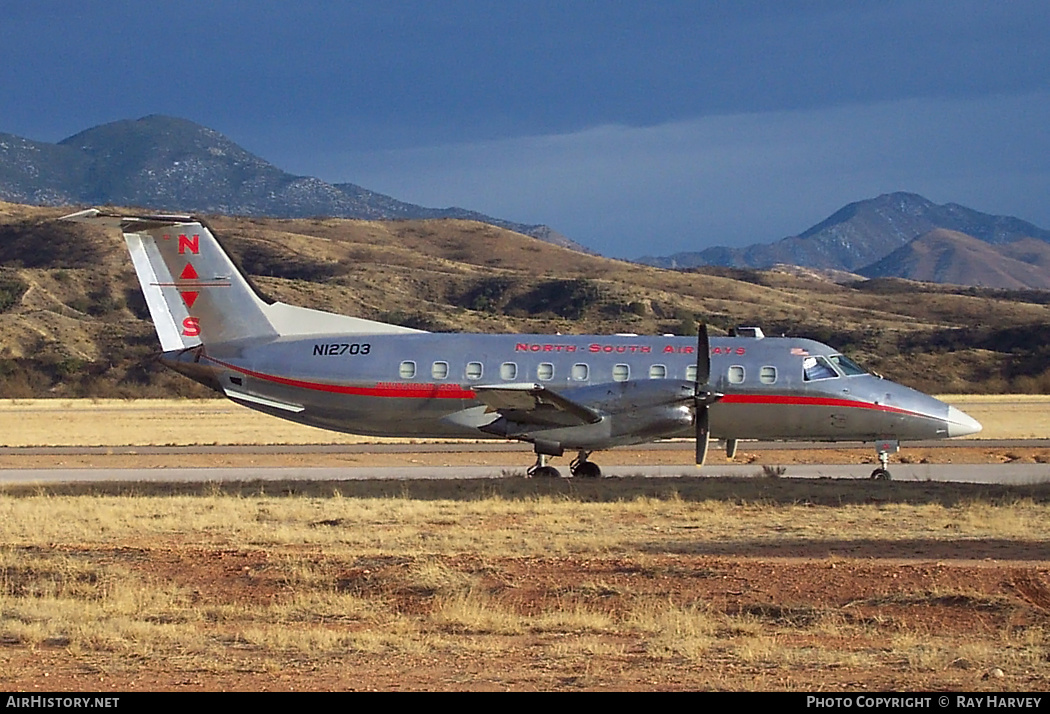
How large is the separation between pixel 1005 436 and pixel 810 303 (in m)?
105

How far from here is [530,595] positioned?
15.1 metres

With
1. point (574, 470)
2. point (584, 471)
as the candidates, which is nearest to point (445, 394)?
point (574, 470)

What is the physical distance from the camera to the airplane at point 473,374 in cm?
2922

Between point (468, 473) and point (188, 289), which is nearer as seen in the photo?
point (188, 289)

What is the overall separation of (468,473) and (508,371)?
398 centimetres

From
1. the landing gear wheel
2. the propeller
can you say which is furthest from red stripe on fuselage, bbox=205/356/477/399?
the propeller

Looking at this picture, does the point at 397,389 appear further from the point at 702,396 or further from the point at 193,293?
the point at 702,396

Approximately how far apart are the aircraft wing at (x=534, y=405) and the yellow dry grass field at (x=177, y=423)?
62.5 feet

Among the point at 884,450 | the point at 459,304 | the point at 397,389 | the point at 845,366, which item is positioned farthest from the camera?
the point at 459,304

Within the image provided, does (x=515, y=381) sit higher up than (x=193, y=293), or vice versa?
(x=193, y=293)

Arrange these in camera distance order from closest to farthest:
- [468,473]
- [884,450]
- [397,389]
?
[397,389], [884,450], [468,473]

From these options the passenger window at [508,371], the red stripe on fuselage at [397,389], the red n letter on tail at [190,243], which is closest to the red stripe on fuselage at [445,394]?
the red stripe on fuselage at [397,389]

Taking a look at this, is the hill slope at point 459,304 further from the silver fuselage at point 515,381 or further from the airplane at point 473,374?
the silver fuselage at point 515,381

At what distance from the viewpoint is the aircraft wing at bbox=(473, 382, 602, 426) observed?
1105 inches
